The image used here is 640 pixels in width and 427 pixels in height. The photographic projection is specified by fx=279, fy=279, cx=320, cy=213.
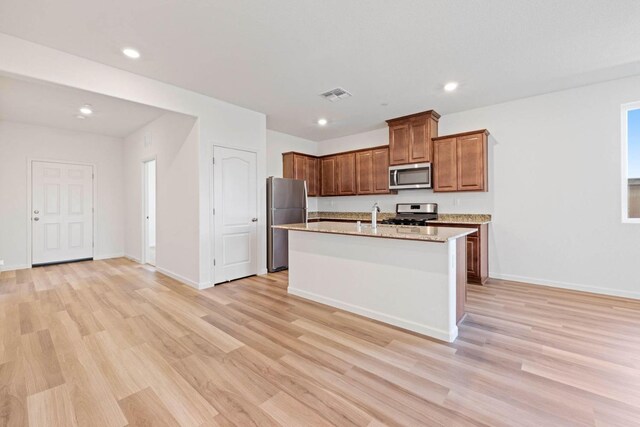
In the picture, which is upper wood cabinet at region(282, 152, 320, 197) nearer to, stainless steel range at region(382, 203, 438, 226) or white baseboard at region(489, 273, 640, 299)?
stainless steel range at region(382, 203, 438, 226)

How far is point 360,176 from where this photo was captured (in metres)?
5.82

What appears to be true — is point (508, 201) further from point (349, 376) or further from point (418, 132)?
point (349, 376)

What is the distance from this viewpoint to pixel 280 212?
16.8ft

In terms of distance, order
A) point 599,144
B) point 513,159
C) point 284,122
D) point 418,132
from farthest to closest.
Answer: point 284,122, point 418,132, point 513,159, point 599,144

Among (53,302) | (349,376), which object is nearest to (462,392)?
(349,376)

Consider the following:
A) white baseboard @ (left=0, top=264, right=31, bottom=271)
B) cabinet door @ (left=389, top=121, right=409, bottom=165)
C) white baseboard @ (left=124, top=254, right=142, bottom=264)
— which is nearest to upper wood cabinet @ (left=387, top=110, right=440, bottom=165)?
cabinet door @ (left=389, top=121, right=409, bottom=165)

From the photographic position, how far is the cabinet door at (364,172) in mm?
5656

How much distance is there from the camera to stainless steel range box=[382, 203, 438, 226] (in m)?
4.87

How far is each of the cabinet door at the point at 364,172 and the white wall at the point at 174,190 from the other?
317 centimetres

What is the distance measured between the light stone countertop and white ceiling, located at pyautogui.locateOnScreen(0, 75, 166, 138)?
3.94 m

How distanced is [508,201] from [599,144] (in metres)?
1.25

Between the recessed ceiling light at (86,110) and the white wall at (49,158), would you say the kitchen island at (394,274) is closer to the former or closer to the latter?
the recessed ceiling light at (86,110)

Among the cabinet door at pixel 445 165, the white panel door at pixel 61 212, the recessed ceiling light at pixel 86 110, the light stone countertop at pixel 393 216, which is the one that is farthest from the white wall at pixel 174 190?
the cabinet door at pixel 445 165

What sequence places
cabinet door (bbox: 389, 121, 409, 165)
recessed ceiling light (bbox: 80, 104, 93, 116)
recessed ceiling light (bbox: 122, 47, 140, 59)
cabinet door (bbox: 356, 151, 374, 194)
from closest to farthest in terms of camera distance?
1. recessed ceiling light (bbox: 122, 47, 140, 59)
2. recessed ceiling light (bbox: 80, 104, 93, 116)
3. cabinet door (bbox: 389, 121, 409, 165)
4. cabinet door (bbox: 356, 151, 374, 194)
